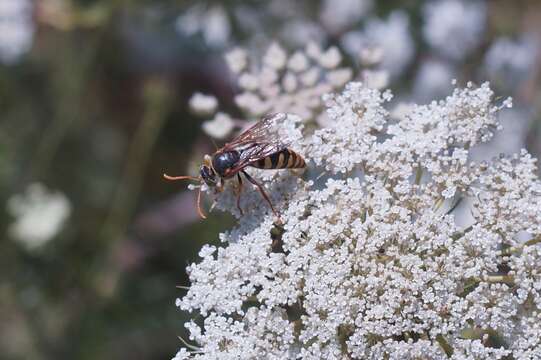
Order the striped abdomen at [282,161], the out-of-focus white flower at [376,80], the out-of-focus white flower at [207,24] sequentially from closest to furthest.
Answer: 1. the striped abdomen at [282,161]
2. the out-of-focus white flower at [376,80]
3. the out-of-focus white flower at [207,24]

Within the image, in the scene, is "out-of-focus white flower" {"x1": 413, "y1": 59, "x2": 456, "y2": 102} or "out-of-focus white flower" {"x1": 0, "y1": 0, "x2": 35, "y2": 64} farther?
"out-of-focus white flower" {"x1": 0, "y1": 0, "x2": 35, "y2": 64}

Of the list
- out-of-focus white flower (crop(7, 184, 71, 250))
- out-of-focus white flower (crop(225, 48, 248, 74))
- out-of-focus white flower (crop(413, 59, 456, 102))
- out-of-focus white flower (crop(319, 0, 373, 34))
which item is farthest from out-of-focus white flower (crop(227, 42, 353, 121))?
out-of-focus white flower (crop(7, 184, 71, 250))

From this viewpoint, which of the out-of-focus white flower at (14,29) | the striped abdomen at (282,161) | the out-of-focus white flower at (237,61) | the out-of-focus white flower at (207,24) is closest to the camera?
the striped abdomen at (282,161)

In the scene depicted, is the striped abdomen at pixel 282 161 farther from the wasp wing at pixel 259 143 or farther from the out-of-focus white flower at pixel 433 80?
the out-of-focus white flower at pixel 433 80

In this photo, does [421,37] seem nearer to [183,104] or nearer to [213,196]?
[183,104]

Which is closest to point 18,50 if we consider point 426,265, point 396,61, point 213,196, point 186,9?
point 186,9

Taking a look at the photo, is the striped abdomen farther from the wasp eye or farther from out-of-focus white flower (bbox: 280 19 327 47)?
out-of-focus white flower (bbox: 280 19 327 47)

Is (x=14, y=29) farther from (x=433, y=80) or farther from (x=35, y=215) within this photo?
(x=433, y=80)

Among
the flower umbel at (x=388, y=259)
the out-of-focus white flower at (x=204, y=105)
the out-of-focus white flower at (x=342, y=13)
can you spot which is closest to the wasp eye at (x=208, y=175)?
the flower umbel at (x=388, y=259)
